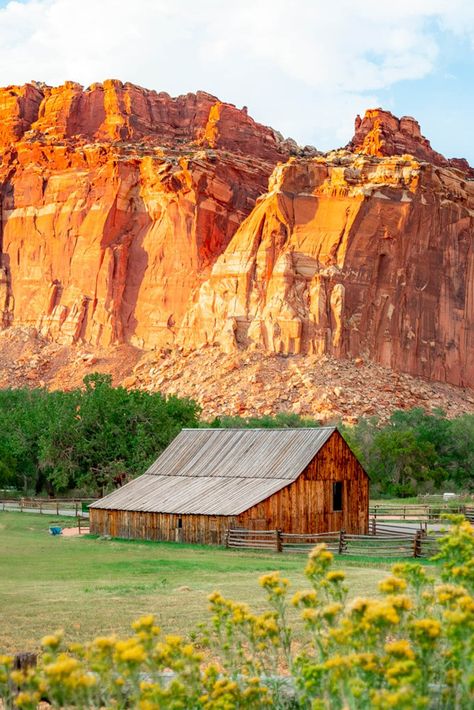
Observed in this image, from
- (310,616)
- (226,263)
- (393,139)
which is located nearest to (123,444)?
(310,616)

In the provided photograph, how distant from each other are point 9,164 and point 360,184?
44718 mm

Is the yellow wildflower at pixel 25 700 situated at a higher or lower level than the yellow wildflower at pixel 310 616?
lower

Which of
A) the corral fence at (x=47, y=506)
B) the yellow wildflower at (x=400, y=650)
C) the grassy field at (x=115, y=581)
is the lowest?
the grassy field at (x=115, y=581)

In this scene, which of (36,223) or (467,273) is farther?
(36,223)

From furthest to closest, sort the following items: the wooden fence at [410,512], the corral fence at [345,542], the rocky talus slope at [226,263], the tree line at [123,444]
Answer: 1. the rocky talus slope at [226,263]
2. the tree line at [123,444]
3. the wooden fence at [410,512]
4. the corral fence at [345,542]

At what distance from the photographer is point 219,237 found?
352 feet

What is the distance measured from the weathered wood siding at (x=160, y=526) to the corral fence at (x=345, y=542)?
33.2 inches

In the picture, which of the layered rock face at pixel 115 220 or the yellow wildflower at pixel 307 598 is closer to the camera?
the yellow wildflower at pixel 307 598

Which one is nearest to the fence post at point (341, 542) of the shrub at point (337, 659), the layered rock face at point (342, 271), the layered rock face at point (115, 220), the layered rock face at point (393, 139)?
the shrub at point (337, 659)

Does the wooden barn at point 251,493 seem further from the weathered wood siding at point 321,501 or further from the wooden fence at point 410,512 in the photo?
the wooden fence at point 410,512

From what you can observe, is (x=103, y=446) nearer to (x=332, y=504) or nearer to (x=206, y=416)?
(x=332, y=504)

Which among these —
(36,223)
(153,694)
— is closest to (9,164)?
(36,223)

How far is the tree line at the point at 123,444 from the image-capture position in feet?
174

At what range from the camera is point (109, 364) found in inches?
4065
